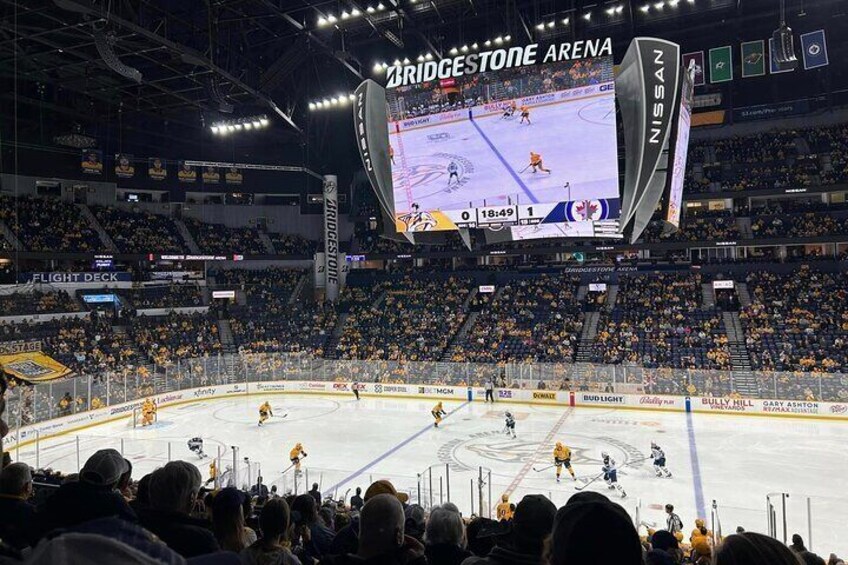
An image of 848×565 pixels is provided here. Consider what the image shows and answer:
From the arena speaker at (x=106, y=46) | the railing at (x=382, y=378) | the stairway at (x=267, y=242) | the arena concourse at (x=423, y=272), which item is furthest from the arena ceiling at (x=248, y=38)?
the railing at (x=382, y=378)

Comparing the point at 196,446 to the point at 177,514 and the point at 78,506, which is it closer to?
the point at 177,514

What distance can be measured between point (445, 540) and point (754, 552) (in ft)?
6.16

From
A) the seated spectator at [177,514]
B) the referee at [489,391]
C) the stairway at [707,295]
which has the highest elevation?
the stairway at [707,295]

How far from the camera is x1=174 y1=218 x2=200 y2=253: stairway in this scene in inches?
1685

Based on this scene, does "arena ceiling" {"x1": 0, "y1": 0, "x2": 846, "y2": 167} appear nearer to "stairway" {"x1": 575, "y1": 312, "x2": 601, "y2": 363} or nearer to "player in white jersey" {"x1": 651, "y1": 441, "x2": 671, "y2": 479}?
"stairway" {"x1": 575, "y1": 312, "x2": 601, "y2": 363}

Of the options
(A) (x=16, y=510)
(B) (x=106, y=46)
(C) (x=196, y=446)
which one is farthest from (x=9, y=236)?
(A) (x=16, y=510)

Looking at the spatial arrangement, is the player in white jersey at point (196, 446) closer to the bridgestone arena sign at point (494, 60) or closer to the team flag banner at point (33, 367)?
the team flag banner at point (33, 367)

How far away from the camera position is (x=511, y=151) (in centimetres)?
2362

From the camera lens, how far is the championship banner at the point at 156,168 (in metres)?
42.1

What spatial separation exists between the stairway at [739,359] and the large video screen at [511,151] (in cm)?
929

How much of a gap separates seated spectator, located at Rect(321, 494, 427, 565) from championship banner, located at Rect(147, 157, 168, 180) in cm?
4435

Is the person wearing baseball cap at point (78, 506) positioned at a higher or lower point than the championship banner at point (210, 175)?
lower

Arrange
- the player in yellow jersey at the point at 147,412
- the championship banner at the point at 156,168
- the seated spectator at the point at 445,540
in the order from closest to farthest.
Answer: the seated spectator at the point at 445,540 → the player in yellow jersey at the point at 147,412 → the championship banner at the point at 156,168

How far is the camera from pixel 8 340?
27.9m
